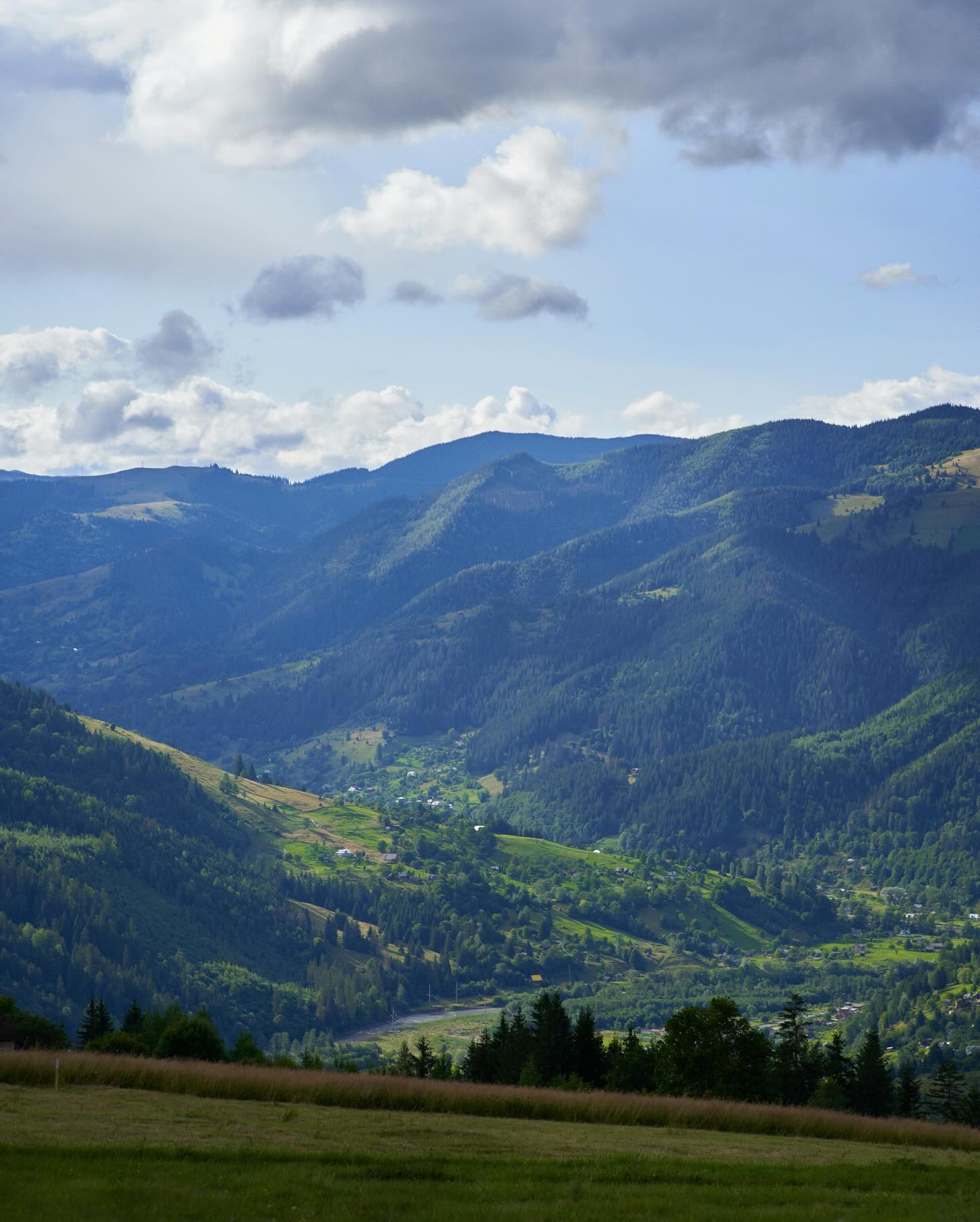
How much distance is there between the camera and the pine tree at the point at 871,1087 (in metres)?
107

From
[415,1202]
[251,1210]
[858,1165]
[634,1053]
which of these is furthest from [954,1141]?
[634,1053]

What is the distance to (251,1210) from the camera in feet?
95.5

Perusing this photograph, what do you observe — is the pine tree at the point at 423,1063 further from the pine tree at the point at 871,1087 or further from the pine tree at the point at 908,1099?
the pine tree at the point at 908,1099

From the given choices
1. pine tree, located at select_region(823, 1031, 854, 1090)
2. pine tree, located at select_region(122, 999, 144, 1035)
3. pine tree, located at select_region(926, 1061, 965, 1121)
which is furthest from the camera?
pine tree, located at select_region(926, 1061, 965, 1121)

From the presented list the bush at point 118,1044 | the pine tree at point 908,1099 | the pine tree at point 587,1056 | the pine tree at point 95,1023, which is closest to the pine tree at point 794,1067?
the pine tree at point 908,1099

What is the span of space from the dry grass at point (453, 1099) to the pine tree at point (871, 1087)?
192ft

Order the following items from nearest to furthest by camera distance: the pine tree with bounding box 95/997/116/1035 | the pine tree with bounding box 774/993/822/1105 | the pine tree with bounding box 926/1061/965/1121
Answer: the pine tree with bounding box 774/993/822/1105 < the pine tree with bounding box 95/997/116/1035 < the pine tree with bounding box 926/1061/965/1121

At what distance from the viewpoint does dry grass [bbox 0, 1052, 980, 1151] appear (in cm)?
4906

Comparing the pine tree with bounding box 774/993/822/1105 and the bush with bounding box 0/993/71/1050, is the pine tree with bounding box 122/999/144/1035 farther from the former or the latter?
the pine tree with bounding box 774/993/822/1105

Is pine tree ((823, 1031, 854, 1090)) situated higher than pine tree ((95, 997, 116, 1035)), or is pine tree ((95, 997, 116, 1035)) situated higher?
pine tree ((95, 997, 116, 1035))

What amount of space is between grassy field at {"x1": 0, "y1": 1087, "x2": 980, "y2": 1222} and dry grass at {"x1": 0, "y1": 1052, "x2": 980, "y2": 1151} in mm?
3541

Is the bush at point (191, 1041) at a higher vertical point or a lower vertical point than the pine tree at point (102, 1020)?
higher

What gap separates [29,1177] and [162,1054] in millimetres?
53256

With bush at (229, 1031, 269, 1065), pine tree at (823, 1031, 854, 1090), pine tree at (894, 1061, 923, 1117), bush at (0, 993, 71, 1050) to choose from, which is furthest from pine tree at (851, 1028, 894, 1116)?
bush at (0, 993, 71, 1050)
